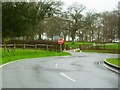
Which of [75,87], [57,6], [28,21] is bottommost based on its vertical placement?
[75,87]

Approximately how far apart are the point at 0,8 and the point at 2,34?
29.0ft

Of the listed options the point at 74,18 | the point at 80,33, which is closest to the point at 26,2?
the point at 74,18

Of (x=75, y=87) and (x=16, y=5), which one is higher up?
(x=16, y=5)

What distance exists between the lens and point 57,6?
276 ft

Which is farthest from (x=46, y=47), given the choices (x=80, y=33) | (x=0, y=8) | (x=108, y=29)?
(x=80, y=33)

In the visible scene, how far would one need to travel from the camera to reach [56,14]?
283 ft

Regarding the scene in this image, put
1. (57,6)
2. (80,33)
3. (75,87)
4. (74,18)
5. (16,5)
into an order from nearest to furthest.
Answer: (75,87), (16,5), (57,6), (74,18), (80,33)

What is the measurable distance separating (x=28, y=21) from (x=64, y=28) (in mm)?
44553

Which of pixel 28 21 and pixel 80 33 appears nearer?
pixel 28 21

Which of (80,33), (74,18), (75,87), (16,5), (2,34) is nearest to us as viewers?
(75,87)

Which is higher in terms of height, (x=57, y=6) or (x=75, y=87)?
(x=57, y=6)

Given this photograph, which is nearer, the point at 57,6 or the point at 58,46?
the point at 58,46

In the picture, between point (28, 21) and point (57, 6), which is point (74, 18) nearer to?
point (57, 6)

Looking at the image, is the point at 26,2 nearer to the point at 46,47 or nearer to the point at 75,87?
the point at 46,47
